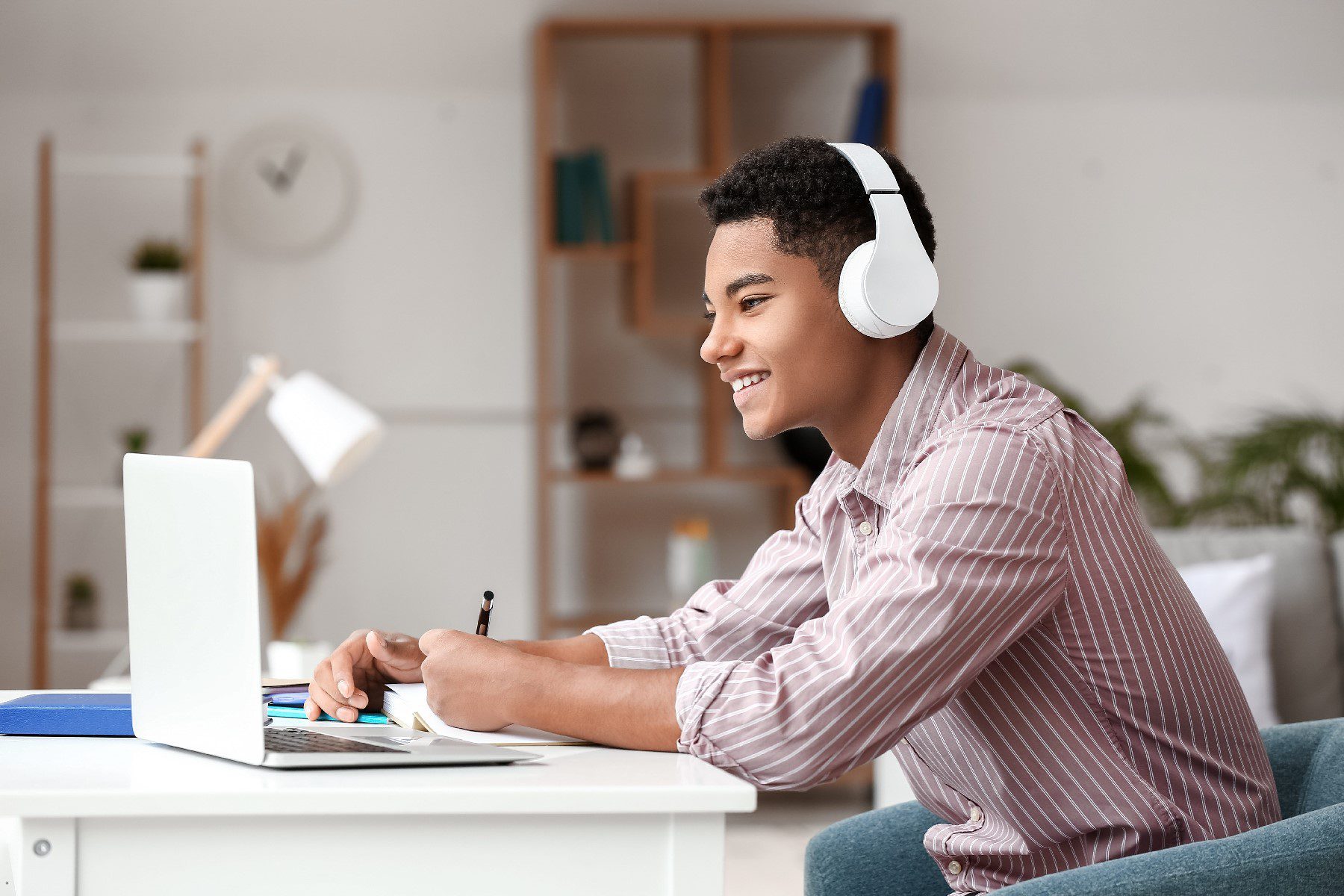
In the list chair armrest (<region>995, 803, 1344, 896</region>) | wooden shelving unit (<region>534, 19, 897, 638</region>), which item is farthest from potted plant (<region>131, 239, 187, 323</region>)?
chair armrest (<region>995, 803, 1344, 896</region>)

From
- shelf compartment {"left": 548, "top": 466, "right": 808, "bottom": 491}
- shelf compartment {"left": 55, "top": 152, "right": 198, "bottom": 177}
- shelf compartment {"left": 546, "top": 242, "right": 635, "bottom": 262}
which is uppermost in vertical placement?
shelf compartment {"left": 55, "top": 152, "right": 198, "bottom": 177}

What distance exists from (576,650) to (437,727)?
0.77ft

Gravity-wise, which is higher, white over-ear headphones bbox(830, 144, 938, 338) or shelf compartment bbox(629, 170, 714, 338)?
shelf compartment bbox(629, 170, 714, 338)

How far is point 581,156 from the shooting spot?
155 inches

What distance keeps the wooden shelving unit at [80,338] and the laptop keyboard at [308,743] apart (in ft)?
9.28

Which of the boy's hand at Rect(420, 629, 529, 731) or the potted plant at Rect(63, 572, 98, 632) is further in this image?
the potted plant at Rect(63, 572, 98, 632)

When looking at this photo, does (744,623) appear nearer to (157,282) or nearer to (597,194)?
(597,194)

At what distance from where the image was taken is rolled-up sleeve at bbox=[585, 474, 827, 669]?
1.44 m

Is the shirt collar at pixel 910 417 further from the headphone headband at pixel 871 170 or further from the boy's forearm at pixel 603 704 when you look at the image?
the boy's forearm at pixel 603 704

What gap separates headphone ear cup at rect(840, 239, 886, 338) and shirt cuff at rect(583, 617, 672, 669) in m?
0.41

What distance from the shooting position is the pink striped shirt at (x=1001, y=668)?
1061 mm

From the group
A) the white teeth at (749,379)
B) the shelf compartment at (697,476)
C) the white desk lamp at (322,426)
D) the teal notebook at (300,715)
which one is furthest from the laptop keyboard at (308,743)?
the shelf compartment at (697,476)

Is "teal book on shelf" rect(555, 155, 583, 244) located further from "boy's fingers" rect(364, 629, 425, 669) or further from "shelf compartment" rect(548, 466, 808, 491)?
"boy's fingers" rect(364, 629, 425, 669)

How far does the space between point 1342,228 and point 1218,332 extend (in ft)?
1.72
